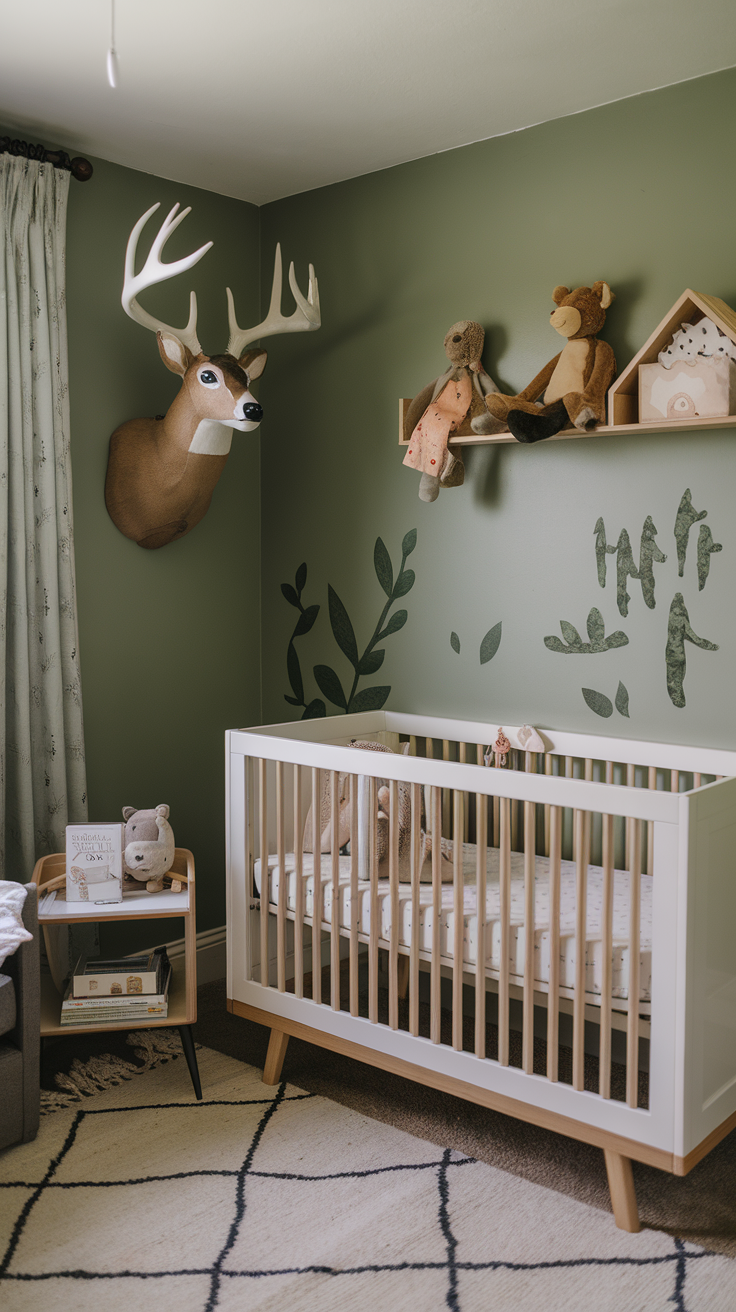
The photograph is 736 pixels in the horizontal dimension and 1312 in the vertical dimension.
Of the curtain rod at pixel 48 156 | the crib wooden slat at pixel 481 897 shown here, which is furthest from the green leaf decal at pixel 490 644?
the curtain rod at pixel 48 156

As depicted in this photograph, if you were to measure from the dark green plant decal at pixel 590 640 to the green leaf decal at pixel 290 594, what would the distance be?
93 cm

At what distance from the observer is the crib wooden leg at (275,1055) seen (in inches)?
94.3

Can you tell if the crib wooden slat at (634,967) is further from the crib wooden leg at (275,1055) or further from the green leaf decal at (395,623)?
the green leaf decal at (395,623)

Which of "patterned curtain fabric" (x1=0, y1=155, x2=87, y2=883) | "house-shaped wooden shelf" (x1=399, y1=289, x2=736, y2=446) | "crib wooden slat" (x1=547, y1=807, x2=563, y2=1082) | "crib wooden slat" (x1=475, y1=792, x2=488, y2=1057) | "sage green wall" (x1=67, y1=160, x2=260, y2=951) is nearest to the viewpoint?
"crib wooden slat" (x1=547, y1=807, x2=563, y2=1082)

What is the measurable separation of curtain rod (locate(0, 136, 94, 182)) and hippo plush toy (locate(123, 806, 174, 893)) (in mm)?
1651

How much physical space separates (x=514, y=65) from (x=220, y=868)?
2.36m

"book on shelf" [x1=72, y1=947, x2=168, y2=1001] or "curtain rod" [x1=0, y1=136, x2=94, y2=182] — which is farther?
"curtain rod" [x1=0, y1=136, x2=94, y2=182]

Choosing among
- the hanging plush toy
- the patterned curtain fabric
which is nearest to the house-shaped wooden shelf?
the hanging plush toy

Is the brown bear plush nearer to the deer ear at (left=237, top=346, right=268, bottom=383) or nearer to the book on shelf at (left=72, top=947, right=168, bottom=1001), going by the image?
the deer ear at (left=237, top=346, right=268, bottom=383)

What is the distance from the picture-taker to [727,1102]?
185 cm

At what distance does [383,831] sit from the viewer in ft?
7.57

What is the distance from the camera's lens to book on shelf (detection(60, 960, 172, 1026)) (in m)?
2.30

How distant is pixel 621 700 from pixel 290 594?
46.9 inches

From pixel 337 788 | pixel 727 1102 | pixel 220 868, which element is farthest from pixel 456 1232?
pixel 220 868
